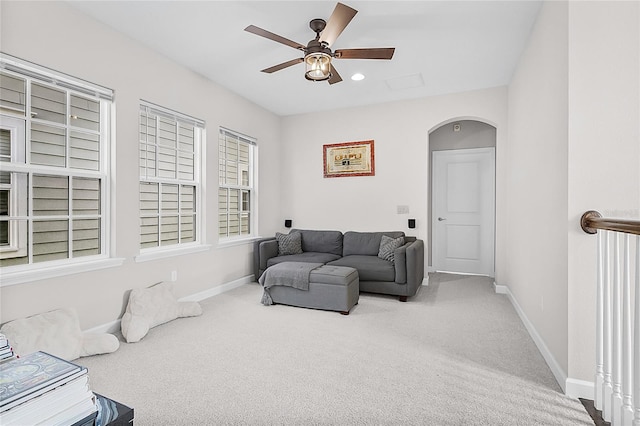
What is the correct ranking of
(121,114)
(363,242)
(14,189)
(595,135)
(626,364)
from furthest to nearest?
1. (363,242)
2. (121,114)
3. (14,189)
4. (595,135)
5. (626,364)

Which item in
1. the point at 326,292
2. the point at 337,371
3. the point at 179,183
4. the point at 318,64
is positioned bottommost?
the point at 337,371

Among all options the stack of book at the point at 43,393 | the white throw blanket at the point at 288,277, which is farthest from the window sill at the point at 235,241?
the stack of book at the point at 43,393

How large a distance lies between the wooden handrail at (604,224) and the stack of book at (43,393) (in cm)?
206

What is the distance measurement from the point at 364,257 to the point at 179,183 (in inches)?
102

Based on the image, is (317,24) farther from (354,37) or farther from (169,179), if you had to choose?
(169,179)

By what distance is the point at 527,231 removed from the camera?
10.3ft

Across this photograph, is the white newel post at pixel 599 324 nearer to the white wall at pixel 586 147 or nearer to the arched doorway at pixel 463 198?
the white wall at pixel 586 147

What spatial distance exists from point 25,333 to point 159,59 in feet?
9.21

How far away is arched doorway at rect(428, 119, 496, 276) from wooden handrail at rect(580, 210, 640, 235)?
374 cm

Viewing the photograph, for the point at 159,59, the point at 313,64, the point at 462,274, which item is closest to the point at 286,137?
the point at 159,59

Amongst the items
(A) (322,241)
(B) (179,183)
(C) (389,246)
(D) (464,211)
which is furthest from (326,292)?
(D) (464,211)

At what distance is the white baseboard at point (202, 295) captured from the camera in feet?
9.62

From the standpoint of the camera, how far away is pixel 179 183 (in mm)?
3889

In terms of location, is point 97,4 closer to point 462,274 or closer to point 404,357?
point 404,357
